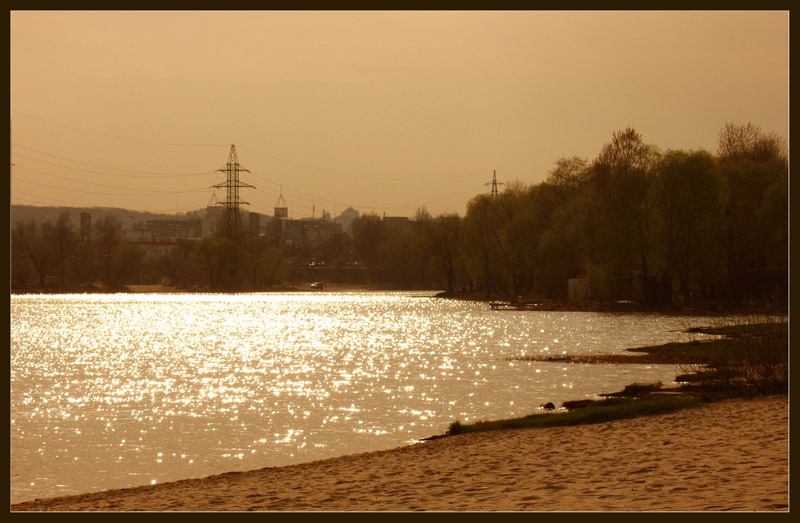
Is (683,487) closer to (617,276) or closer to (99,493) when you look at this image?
(99,493)

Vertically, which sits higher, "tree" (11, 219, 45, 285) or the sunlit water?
"tree" (11, 219, 45, 285)

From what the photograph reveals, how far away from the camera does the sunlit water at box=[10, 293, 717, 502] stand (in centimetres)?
2452

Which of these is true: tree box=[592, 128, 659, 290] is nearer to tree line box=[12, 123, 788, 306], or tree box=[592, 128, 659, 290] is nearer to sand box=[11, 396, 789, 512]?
tree line box=[12, 123, 788, 306]

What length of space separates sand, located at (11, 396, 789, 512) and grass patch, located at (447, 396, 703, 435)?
94 centimetres

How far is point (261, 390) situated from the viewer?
1537 inches

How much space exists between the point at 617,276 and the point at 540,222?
2117 centimetres

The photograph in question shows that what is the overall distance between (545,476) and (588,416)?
8842 mm

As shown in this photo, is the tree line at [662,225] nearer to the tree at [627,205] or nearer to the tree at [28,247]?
the tree at [627,205]

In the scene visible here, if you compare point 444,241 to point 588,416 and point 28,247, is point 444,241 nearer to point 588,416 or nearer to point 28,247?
point 28,247

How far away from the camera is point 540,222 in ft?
370

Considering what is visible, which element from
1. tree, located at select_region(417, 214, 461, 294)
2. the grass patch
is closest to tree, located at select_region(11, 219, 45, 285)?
tree, located at select_region(417, 214, 461, 294)

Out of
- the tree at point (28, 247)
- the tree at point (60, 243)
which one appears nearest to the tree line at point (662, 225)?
the tree at point (28, 247)

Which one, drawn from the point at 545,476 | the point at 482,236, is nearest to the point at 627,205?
the point at 482,236

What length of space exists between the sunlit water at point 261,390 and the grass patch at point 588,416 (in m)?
1.90
